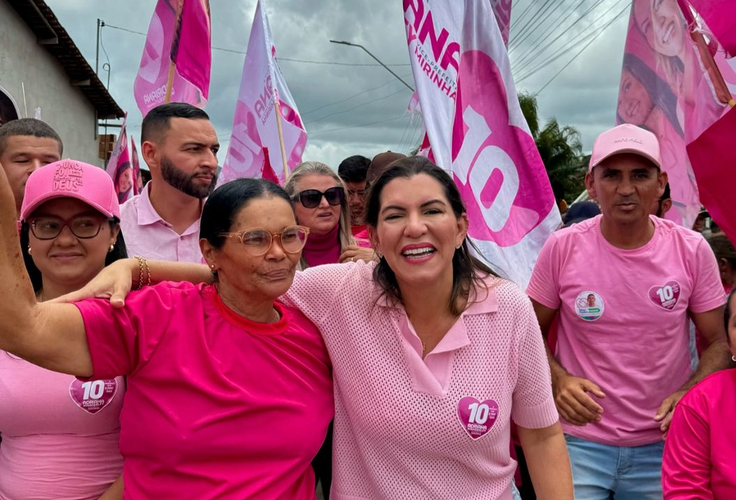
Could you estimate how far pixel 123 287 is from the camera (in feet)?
6.72

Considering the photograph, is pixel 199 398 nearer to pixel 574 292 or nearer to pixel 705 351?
pixel 574 292

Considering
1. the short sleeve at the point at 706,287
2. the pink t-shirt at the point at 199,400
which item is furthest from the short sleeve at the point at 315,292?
the short sleeve at the point at 706,287

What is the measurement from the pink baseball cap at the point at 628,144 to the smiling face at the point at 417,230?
105 cm

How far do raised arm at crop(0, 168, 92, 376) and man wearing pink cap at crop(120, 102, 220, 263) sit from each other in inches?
66.5

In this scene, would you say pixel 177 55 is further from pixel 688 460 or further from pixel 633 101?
pixel 688 460

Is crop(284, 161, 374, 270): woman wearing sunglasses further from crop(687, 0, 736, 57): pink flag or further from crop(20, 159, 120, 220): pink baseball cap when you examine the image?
crop(687, 0, 736, 57): pink flag

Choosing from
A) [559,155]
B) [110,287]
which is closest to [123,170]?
[110,287]

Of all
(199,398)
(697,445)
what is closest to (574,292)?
(697,445)

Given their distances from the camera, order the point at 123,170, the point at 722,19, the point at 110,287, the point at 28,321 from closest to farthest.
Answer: the point at 28,321 → the point at 110,287 → the point at 722,19 → the point at 123,170

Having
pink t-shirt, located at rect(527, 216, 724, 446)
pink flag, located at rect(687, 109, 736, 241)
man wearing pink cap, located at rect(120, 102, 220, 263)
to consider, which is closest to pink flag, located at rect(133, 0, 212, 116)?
man wearing pink cap, located at rect(120, 102, 220, 263)

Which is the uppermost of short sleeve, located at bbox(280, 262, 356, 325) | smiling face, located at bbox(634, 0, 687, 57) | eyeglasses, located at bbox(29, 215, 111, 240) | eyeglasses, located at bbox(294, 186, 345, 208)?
smiling face, located at bbox(634, 0, 687, 57)

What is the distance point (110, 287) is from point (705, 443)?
6.91ft

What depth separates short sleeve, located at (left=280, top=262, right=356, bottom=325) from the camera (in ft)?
7.84

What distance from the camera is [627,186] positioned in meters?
2.97
